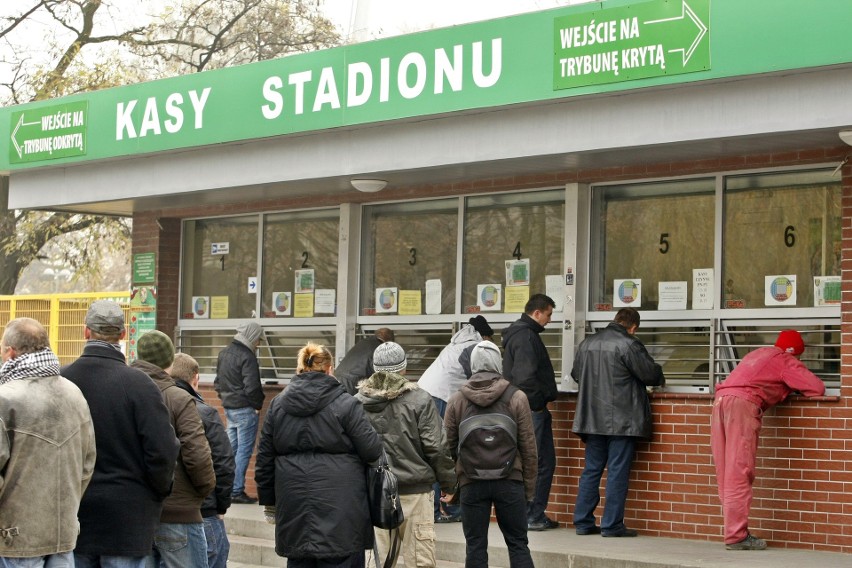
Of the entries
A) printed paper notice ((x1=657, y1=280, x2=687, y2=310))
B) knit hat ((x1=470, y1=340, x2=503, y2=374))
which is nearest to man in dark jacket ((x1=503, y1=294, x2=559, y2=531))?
printed paper notice ((x1=657, y1=280, x2=687, y2=310))

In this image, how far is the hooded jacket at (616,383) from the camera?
9.79m

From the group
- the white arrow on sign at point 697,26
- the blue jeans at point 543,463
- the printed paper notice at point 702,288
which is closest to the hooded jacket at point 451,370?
the blue jeans at point 543,463

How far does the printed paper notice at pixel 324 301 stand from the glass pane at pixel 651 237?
2991mm

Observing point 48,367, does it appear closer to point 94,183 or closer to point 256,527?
point 256,527

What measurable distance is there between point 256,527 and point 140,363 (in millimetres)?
4874

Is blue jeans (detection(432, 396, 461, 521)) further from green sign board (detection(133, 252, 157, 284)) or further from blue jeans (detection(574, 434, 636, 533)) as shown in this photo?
green sign board (detection(133, 252, 157, 284))

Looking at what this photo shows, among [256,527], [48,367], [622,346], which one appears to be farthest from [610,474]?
[48,367]

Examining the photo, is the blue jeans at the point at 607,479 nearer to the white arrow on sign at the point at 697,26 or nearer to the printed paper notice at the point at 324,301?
the white arrow on sign at the point at 697,26

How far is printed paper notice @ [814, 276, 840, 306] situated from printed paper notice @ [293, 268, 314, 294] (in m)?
5.24

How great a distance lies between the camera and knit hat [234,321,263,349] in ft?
39.4

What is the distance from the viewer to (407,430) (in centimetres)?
786

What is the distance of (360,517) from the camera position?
6.77m

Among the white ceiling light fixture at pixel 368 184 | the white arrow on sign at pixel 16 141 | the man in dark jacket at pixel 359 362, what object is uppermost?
the white arrow on sign at pixel 16 141

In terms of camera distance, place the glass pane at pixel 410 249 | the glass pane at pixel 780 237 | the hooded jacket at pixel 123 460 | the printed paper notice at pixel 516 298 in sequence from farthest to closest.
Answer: the glass pane at pixel 410 249 → the printed paper notice at pixel 516 298 → the glass pane at pixel 780 237 → the hooded jacket at pixel 123 460
